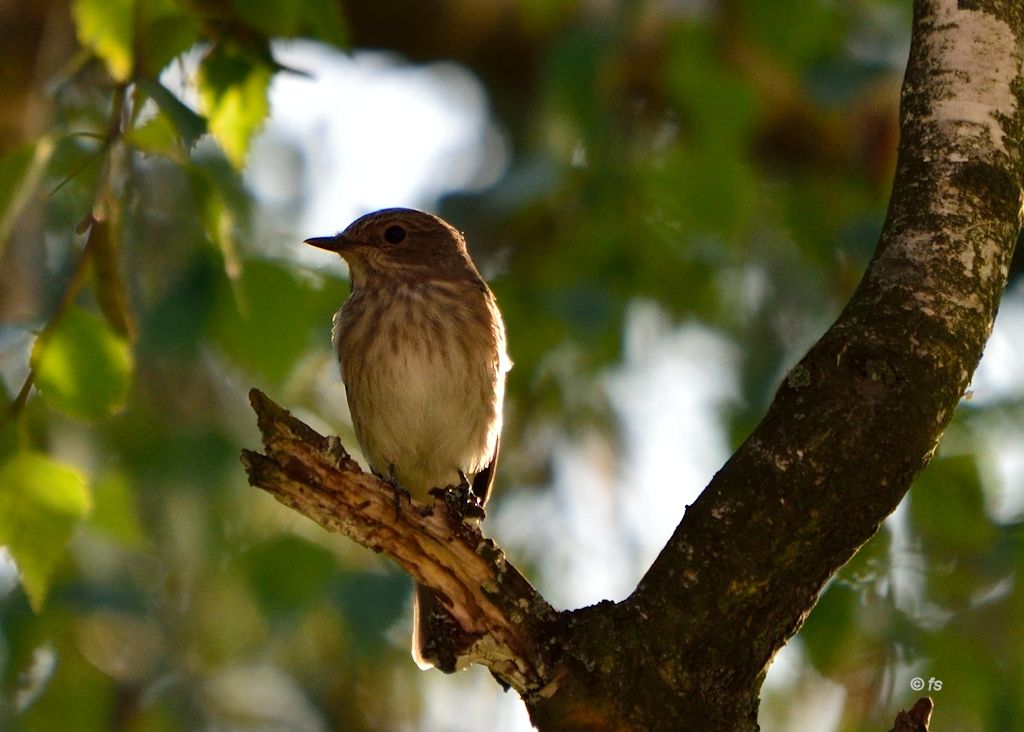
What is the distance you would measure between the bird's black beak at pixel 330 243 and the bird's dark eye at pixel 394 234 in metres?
0.18

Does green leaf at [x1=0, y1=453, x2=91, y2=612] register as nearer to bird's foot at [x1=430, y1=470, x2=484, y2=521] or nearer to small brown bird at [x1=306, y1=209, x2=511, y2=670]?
bird's foot at [x1=430, y1=470, x2=484, y2=521]

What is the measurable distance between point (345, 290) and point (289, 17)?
1.94 meters

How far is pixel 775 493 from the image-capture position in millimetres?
2676

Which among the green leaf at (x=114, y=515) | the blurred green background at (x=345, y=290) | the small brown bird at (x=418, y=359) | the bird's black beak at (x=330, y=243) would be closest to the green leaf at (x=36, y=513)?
the blurred green background at (x=345, y=290)

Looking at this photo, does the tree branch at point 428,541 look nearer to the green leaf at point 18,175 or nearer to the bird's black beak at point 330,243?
the green leaf at point 18,175

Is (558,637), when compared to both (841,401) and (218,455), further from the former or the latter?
(218,455)

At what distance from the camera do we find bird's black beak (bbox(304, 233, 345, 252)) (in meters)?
5.35

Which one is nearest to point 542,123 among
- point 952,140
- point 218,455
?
point 218,455

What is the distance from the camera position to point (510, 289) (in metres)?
6.43

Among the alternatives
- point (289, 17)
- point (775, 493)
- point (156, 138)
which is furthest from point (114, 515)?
point (775, 493)

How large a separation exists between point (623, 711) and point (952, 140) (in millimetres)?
1378

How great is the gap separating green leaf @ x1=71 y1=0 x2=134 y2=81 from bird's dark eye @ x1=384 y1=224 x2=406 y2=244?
6.71 ft

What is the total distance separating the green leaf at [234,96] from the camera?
12.3 feet

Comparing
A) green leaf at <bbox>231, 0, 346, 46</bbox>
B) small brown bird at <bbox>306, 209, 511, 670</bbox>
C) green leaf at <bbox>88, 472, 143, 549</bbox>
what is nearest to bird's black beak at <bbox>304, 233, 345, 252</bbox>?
small brown bird at <bbox>306, 209, 511, 670</bbox>
